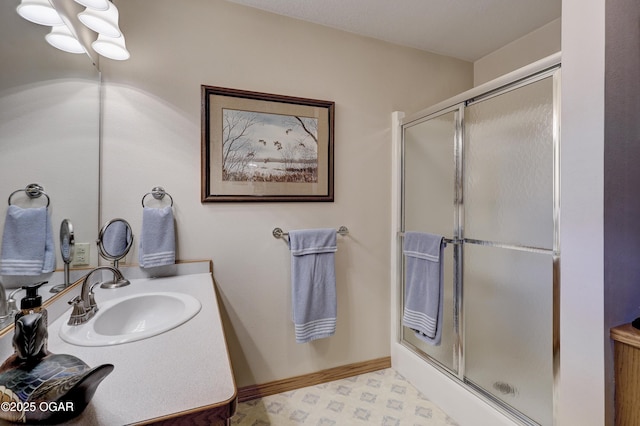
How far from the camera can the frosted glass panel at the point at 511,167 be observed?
134 centimetres

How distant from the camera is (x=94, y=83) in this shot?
1.40m

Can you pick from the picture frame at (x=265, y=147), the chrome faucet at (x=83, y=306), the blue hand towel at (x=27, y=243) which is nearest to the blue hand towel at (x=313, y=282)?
the picture frame at (x=265, y=147)

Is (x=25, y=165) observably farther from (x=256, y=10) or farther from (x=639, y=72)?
(x=639, y=72)

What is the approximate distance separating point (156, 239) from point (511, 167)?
71.8 inches

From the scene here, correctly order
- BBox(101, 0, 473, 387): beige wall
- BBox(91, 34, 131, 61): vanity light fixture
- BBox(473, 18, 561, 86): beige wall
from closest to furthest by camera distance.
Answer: BBox(91, 34, 131, 61): vanity light fixture → BBox(101, 0, 473, 387): beige wall → BBox(473, 18, 561, 86): beige wall

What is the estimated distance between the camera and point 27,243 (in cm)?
88

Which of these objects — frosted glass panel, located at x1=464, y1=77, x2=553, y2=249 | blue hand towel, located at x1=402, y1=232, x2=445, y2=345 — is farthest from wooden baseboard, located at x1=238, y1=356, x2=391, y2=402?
frosted glass panel, located at x1=464, y1=77, x2=553, y2=249

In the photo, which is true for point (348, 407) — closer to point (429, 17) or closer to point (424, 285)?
point (424, 285)

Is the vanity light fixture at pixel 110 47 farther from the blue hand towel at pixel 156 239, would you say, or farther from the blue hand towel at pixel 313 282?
the blue hand towel at pixel 313 282

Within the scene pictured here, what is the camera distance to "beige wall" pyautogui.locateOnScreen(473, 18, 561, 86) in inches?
74.4

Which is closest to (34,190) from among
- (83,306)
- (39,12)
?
(83,306)

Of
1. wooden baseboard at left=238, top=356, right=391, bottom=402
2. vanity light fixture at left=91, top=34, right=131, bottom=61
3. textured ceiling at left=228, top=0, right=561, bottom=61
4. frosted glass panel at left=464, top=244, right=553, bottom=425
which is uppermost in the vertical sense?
textured ceiling at left=228, top=0, right=561, bottom=61

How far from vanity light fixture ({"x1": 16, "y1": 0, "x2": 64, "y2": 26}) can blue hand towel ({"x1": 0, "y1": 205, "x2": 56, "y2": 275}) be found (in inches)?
21.7

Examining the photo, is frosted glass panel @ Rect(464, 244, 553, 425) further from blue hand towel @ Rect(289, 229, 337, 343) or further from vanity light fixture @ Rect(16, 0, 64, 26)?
vanity light fixture @ Rect(16, 0, 64, 26)
